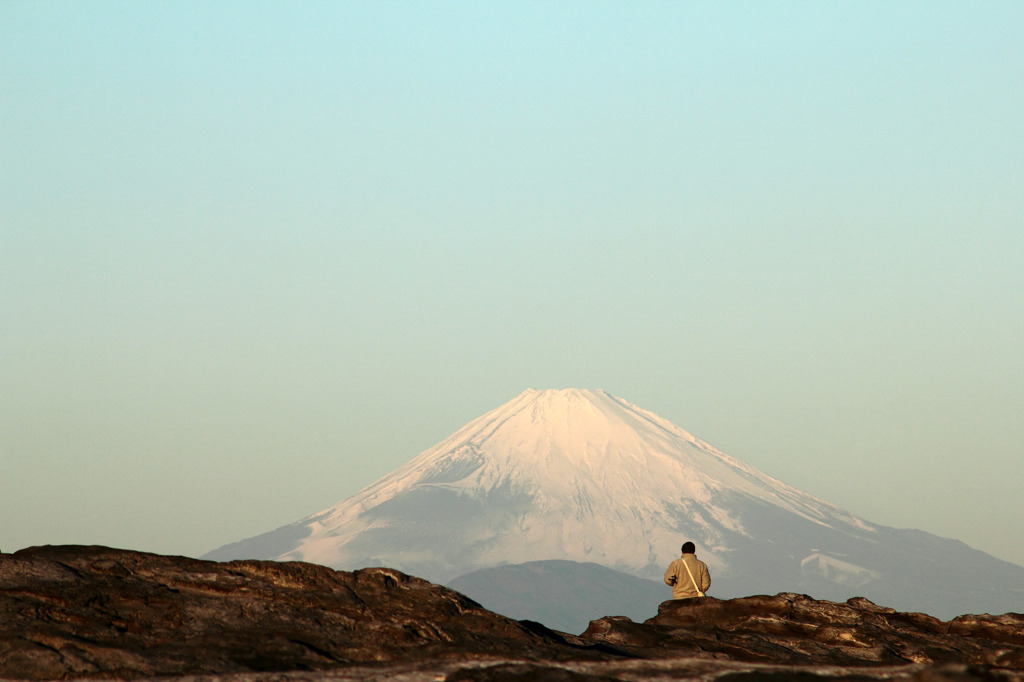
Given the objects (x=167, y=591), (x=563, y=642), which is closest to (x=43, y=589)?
(x=167, y=591)

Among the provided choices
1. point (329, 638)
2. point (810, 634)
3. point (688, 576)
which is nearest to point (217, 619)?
point (329, 638)

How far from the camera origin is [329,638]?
15578 mm

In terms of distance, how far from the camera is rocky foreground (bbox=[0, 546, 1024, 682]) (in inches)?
545

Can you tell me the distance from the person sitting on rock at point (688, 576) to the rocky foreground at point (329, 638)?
278 cm

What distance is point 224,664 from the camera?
14000 millimetres

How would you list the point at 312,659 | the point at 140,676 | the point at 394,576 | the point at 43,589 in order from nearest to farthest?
the point at 140,676, the point at 312,659, the point at 43,589, the point at 394,576

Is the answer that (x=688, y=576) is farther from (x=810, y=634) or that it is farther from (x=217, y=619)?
(x=217, y=619)

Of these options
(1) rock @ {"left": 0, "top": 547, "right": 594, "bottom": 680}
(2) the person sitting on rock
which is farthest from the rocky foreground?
(2) the person sitting on rock

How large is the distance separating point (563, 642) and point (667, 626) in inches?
180

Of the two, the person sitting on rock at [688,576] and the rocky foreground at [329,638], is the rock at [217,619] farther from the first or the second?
the person sitting on rock at [688,576]

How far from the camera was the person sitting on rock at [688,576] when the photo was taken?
80.1ft

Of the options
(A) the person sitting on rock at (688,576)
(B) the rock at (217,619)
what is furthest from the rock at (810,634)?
(B) the rock at (217,619)

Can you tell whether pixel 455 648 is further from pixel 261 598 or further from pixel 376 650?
pixel 261 598

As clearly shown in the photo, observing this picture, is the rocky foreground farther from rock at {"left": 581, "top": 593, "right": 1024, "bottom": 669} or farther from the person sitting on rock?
the person sitting on rock
